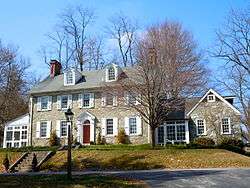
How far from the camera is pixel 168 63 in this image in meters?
28.8

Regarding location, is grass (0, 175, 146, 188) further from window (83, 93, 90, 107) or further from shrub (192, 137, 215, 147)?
window (83, 93, 90, 107)

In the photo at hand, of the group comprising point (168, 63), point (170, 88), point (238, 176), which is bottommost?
point (238, 176)

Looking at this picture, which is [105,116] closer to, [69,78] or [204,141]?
[69,78]

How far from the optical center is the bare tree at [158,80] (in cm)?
2700

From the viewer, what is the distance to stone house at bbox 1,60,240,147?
111 ft

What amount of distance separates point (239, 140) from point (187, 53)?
29.7 feet

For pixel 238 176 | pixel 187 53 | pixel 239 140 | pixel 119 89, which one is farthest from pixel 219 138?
pixel 238 176

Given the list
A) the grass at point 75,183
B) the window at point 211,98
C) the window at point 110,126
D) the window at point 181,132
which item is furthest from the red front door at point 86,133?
the grass at point 75,183

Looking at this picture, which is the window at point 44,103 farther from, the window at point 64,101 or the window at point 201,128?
the window at point 201,128

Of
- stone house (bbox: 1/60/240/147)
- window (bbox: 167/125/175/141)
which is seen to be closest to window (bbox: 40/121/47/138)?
stone house (bbox: 1/60/240/147)

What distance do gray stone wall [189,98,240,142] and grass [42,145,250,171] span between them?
956 centimetres

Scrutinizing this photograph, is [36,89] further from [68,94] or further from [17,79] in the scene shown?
[17,79]

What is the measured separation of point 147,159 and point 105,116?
40.7 ft

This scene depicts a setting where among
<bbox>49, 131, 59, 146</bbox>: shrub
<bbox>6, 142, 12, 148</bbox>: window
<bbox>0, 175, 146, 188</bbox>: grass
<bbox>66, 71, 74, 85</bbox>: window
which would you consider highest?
<bbox>66, 71, 74, 85</bbox>: window
